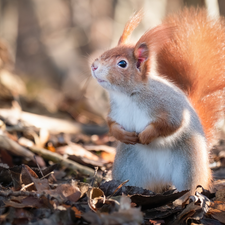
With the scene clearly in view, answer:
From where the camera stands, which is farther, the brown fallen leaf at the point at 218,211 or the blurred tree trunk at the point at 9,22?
the blurred tree trunk at the point at 9,22

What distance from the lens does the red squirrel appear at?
1.98 m

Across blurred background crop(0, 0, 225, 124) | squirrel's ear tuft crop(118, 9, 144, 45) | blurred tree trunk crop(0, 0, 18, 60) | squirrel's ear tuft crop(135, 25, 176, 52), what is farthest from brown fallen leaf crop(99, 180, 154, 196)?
blurred tree trunk crop(0, 0, 18, 60)

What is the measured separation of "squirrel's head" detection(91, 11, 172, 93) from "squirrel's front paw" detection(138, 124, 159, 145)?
0.91 feet

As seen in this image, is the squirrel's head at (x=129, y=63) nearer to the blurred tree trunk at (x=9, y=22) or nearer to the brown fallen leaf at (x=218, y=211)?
the brown fallen leaf at (x=218, y=211)

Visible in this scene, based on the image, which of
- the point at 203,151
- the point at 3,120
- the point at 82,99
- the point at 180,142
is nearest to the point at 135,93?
the point at 180,142

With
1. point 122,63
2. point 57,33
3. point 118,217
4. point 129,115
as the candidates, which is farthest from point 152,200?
point 57,33

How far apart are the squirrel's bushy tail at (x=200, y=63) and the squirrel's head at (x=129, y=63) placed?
40 centimetres

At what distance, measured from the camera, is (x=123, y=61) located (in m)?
1.99

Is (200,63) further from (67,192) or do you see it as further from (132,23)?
(67,192)

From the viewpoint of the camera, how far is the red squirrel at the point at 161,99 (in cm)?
198

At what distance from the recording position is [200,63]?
2375mm

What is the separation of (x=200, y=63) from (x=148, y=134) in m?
→ 0.81

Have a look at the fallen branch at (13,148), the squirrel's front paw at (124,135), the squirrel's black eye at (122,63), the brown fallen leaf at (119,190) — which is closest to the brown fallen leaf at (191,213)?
the brown fallen leaf at (119,190)

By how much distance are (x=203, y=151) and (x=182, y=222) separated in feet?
2.24
